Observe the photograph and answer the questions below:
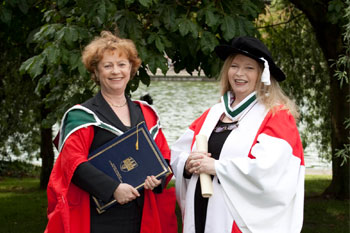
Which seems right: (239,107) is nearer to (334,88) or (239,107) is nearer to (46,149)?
(334,88)

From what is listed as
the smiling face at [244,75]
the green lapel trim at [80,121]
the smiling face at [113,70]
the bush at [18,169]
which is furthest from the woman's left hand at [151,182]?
the bush at [18,169]

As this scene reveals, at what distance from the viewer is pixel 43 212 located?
8375 millimetres

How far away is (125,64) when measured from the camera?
3.40 metres

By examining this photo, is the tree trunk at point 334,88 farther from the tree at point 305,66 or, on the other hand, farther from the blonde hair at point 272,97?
the blonde hair at point 272,97

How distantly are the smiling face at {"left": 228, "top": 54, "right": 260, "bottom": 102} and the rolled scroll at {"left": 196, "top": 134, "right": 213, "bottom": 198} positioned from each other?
0.34 meters

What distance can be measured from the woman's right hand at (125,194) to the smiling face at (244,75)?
0.81m

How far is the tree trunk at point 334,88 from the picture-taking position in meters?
7.43

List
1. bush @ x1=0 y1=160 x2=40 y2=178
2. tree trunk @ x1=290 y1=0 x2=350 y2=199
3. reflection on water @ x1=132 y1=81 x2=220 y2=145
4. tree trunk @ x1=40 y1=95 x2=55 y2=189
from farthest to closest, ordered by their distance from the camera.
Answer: reflection on water @ x1=132 y1=81 x2=220 y2=145, bush @ x1=0 y1=160 x2=40 y2=178, tree trunk @ x1=40 y1=95 x2=55 y2=189, tree trunk @ x1=290 y1=0 x2=350 y2=199

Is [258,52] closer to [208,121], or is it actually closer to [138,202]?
[208,121]

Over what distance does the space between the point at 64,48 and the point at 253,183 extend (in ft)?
6.58

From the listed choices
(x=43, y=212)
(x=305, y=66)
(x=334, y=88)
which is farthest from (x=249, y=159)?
(x=305, y=66)

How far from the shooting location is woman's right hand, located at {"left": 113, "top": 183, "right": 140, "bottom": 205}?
327 centimetres

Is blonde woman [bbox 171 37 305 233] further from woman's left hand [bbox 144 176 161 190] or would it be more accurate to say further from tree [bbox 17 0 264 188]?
tree [bbox 17 0 264 188]

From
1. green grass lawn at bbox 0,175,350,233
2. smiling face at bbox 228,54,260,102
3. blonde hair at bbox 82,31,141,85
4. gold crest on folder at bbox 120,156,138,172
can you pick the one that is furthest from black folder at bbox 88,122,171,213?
green grass lawn at bbox 0,175,350,233
